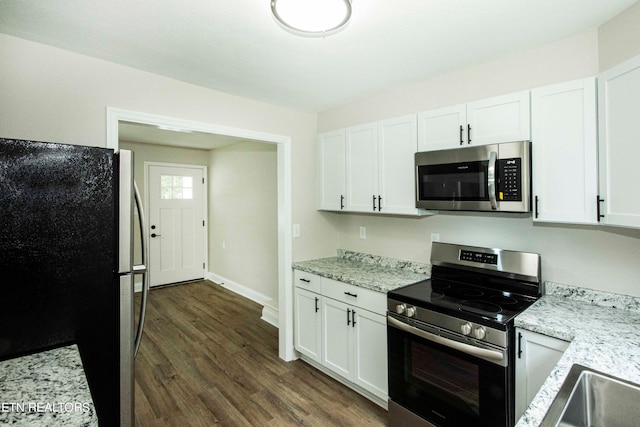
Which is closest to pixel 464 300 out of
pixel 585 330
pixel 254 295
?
pixel 585 330

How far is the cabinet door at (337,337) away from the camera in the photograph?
2520 millimetres

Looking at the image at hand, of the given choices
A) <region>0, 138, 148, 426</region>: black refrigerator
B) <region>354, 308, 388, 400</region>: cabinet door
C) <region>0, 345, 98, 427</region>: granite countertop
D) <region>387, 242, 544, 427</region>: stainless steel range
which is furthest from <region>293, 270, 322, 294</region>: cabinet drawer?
<region>0, 345, 98, 427</region>: granite countertop

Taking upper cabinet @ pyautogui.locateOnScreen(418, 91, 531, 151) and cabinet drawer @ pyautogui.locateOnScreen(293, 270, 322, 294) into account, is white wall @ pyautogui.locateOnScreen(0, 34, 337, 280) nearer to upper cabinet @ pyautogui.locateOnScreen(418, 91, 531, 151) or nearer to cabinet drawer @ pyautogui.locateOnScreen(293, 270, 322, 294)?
cabinet drawer @ pyautogui.locateOnScreen(293, 270, 322, 294)

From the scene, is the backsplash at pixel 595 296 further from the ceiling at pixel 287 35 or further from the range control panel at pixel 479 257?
the ceiling at pixel 287 35

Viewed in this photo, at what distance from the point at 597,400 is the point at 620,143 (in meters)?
1.14

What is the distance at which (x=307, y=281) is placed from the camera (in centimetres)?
291

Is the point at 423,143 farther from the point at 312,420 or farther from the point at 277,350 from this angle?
the point at 277,350

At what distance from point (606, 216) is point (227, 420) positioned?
2562 mm

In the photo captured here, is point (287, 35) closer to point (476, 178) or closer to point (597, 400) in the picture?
point (476, 178)

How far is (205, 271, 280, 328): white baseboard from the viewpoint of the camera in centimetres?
393

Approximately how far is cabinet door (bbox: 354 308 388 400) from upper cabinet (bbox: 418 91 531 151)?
4.26ft

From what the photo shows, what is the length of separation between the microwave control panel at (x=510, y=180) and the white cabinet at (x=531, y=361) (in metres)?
0.74

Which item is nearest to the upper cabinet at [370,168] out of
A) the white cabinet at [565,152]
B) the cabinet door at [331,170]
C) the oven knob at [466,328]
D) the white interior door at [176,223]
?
the cabinet door at [331,170]

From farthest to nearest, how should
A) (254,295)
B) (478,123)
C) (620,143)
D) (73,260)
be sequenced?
1. (254,295)
2. (478,123)
3. (620,143)
4. (73,260)
